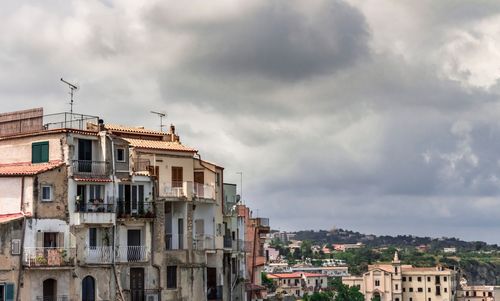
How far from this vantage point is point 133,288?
6669cm

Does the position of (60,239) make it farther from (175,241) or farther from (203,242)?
(203,242)

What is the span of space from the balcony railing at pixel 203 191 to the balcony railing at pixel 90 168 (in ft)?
27.2

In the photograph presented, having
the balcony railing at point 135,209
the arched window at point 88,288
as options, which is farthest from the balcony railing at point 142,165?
the arched window at point 88,288

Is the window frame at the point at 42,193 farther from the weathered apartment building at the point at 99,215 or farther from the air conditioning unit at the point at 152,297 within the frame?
the air conditioning unit at the point at 152,297

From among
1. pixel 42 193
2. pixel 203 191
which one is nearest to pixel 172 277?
pixel 203 191

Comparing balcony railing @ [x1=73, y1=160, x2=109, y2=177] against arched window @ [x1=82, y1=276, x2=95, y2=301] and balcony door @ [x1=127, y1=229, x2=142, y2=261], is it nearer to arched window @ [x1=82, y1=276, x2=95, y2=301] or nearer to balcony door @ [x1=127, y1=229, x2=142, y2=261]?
balcony door @ [x1=127, y1=229, x2=142, y2=261]

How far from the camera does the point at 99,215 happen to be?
64500 mm

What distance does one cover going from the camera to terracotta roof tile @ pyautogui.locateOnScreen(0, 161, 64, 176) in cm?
6231

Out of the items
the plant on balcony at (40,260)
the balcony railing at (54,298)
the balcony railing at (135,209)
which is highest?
the balcony railing at (135,209)

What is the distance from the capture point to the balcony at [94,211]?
63.9m

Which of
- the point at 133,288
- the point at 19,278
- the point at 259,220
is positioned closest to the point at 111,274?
the point at 133,288

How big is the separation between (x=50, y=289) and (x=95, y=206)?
6.68 m

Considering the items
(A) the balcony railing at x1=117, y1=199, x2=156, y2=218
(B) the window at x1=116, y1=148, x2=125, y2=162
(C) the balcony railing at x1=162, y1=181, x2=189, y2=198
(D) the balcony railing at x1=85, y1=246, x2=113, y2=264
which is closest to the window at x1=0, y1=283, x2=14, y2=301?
(D) the balcony railing at x1=85, y1=246, x2=113, y2=264

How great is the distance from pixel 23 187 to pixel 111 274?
9131 mm
